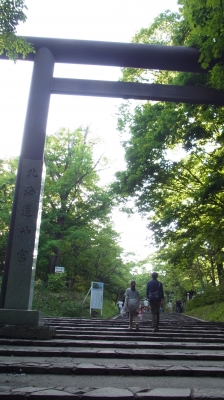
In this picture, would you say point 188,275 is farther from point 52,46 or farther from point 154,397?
point 154,397

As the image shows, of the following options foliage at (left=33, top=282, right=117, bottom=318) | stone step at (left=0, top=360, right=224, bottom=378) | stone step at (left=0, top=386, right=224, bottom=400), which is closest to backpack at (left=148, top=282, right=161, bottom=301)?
stone step at (left=0, top=360, right=224, bottom=378)

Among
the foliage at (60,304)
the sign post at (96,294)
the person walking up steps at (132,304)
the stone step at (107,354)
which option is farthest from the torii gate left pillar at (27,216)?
the foliage at (60,304)

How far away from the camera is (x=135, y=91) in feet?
30.0

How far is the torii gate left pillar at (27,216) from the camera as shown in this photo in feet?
23.0

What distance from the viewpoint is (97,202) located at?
71.9 feet

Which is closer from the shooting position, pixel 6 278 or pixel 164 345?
pixel 164 345

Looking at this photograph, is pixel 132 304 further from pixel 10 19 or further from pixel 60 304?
pixel 60 304

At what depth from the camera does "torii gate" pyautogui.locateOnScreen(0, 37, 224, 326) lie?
7.12 m

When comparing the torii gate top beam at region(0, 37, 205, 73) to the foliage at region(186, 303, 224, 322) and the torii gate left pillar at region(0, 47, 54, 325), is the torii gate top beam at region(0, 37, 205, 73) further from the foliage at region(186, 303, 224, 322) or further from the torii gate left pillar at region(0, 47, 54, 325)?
the foliage at region(186, 303, 224, 322)

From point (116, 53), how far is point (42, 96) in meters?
2.39

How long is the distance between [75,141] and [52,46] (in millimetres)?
15497

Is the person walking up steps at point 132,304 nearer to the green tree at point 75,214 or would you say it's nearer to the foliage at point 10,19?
the foliage at point 10,19

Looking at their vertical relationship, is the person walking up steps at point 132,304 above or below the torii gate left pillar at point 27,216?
below

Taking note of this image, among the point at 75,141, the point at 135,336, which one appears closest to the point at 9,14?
the point at 135,336
